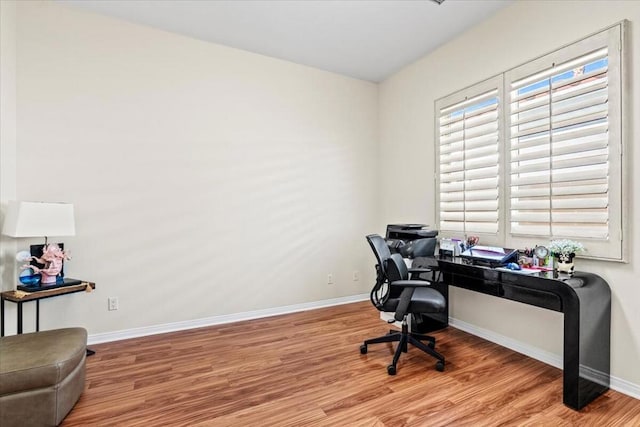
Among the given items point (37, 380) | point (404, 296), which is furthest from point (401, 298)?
point (37, 380)

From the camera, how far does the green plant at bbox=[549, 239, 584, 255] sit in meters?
2.21

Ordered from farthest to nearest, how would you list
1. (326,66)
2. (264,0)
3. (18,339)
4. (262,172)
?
(326,66), (262,172), (264,0), (18,339)

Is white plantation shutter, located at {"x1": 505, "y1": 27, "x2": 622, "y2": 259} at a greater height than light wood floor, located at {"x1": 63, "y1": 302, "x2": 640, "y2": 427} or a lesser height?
greater

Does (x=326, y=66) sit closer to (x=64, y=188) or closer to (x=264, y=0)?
(x=264, y=0)

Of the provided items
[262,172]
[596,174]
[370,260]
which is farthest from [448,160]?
[262,172]

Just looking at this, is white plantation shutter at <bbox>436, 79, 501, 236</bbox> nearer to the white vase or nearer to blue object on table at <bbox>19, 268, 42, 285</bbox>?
the white vase

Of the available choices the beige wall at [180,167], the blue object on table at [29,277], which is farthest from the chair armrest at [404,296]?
the blue object on table at [29,277]

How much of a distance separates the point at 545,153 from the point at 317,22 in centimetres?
241

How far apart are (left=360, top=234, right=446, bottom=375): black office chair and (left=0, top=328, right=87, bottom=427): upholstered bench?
2050 millimetres

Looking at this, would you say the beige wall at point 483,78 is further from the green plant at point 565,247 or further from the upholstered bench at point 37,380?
the upholstered bench at point 37,380

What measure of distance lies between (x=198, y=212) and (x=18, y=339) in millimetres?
1729

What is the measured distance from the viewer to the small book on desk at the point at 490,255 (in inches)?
99.5

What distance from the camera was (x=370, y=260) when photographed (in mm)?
4461

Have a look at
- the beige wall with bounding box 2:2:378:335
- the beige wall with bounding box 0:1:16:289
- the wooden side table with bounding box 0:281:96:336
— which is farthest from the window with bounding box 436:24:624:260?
the beige wall with bounding box 0:1:16:289
